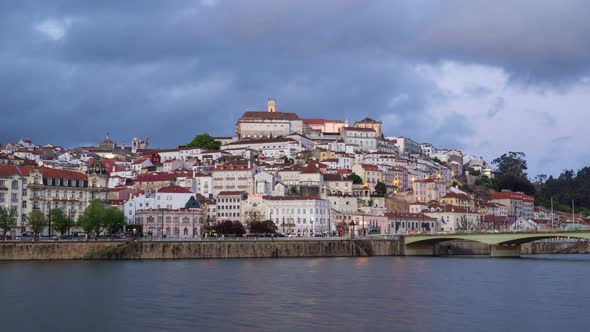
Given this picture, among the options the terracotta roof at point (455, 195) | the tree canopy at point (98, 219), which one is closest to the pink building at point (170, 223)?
the tree canopy at point (98, 219)

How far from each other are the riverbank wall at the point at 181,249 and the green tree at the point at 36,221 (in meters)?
5.98

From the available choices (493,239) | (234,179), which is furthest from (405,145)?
(493,239)

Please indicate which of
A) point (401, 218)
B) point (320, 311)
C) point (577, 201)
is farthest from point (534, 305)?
point (577, 201)

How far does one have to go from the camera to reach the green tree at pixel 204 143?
130 m

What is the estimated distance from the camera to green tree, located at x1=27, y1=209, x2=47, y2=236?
66375 millimetres

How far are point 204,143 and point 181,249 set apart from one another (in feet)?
220

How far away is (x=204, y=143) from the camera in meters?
130

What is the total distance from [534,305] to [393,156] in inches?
3591

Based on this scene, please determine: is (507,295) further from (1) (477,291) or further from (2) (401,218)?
(2) (401,218)

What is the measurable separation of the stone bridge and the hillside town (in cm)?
1164

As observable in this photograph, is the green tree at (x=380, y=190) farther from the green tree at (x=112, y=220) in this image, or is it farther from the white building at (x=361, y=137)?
the green tree at (x=112, y=220)

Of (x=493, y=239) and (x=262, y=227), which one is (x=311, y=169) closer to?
(x=262, y=227)

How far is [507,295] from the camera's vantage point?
1485 inches

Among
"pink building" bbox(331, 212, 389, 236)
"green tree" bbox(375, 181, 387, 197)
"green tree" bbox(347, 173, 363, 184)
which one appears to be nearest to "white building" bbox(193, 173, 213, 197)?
"pink building" bbox(331, 212, 389, 236)
